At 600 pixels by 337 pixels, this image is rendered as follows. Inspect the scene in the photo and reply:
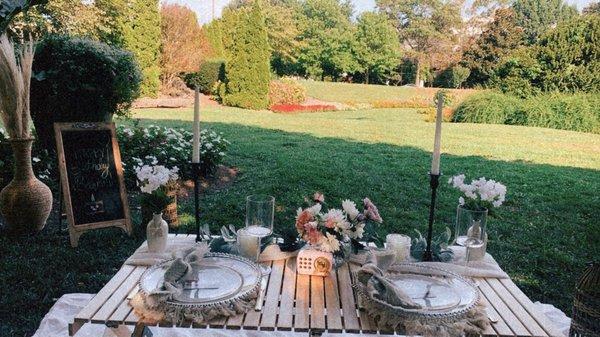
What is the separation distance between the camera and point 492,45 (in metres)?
26.5

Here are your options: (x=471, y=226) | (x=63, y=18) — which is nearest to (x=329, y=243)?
(x=471, y=226)

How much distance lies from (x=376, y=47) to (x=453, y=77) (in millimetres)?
7338

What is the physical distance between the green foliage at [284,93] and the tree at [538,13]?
108 ft

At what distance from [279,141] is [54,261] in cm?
561

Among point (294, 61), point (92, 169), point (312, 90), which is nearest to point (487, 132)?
point (92, 169)

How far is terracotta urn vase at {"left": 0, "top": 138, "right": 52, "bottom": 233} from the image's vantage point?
12.5 ft

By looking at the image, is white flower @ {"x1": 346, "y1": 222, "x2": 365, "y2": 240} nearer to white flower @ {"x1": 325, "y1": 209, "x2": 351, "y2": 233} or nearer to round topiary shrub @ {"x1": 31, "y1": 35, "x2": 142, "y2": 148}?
white flower @ {"x1": 325, "y1": 209, "x2": 351, "y2": 233}

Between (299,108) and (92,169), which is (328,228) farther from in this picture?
(299,108)

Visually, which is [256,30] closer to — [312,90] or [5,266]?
[312,90]

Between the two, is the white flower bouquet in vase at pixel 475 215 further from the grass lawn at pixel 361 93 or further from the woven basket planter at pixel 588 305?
the grass lawn at pixel 361 93

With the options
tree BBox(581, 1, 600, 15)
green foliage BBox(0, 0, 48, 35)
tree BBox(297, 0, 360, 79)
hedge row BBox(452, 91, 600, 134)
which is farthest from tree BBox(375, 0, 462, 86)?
green foliage BBox(0, 0, 48, 35)

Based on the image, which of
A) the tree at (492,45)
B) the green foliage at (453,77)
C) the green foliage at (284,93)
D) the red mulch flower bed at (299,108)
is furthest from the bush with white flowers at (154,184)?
the tree at (492,45)

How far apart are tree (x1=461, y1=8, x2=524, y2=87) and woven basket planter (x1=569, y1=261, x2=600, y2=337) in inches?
1050

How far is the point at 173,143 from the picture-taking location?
19.5 ft
